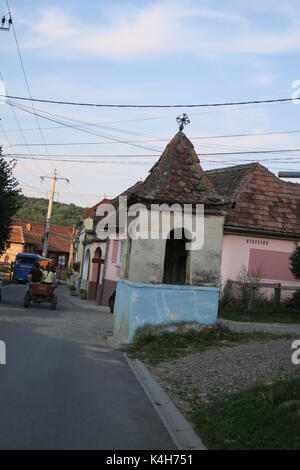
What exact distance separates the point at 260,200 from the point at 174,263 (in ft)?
29.2

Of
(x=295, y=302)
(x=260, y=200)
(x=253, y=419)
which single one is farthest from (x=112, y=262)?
(x=253, y=419)

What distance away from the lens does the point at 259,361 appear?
11172mm

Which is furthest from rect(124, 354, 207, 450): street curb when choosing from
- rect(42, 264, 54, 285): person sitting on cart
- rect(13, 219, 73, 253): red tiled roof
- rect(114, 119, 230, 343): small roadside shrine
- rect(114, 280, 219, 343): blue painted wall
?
rect(13, 219, 73, 253): red tiled roof

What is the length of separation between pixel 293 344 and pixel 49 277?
43.2ft

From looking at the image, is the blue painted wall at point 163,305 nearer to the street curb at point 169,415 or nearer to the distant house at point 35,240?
the street curb at point 169,415

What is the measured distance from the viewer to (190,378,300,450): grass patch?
6.30 meters

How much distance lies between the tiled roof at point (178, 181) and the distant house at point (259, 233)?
6760 mm

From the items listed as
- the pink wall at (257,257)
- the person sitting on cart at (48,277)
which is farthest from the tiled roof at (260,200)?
the person sitting on cart at (48,277)

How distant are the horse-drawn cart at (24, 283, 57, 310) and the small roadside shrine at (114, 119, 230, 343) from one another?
336 inches

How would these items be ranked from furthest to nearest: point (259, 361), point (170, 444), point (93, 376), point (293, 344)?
point (293, 344), point (259, 361), point (93, 376), point (170, 444)

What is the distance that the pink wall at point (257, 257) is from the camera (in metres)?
23.1

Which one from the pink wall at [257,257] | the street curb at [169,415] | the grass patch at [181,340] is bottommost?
the street curb at [169,415]

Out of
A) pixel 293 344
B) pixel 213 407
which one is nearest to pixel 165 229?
pixel 293 344

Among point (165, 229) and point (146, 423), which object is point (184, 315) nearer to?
point (165, 229)
